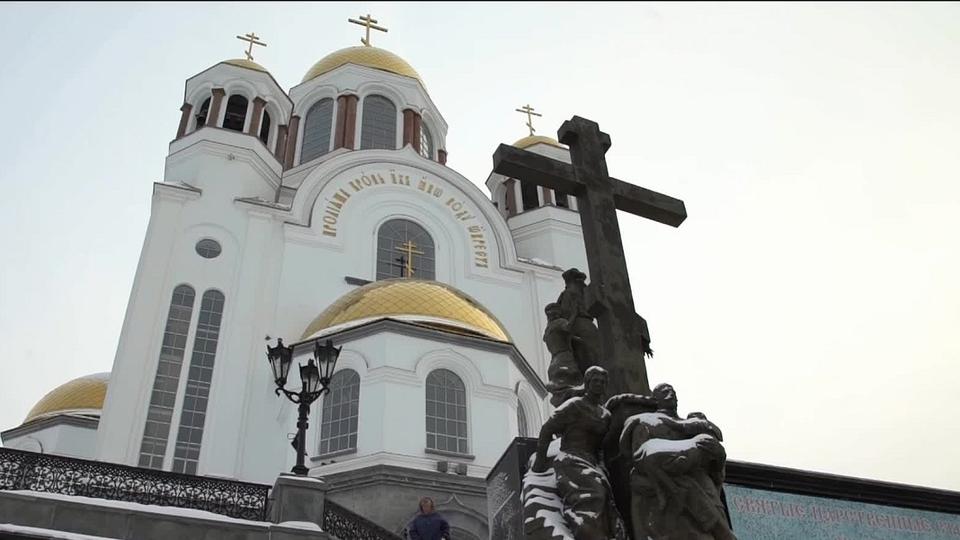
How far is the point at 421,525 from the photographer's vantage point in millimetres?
9047

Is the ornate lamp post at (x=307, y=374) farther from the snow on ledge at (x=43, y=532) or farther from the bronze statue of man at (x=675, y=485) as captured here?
the bronze statue of man at (x=675, y=485)

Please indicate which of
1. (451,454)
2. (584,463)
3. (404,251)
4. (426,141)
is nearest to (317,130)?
(426,141)

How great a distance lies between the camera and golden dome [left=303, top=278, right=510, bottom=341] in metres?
16.4

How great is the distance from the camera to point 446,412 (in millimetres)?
15320

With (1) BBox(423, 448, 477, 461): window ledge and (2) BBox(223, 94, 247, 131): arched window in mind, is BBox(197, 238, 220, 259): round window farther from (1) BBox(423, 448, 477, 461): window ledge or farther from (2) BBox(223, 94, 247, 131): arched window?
(1) BBox(423, 448, 477, 461): window ledge

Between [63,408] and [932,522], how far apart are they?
76.1ft

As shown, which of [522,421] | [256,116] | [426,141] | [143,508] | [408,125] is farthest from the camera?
[426,141]

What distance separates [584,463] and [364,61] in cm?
2589

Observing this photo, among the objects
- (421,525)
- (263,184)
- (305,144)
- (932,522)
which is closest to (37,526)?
(421,525)

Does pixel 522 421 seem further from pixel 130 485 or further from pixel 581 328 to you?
pixel 581 328

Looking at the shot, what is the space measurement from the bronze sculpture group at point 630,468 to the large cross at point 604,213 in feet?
1.05

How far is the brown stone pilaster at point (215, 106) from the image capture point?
21.8m

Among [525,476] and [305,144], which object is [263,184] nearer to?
[305,144]

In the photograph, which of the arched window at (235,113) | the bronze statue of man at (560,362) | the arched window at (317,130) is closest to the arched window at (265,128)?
the arched window at (235,113)
